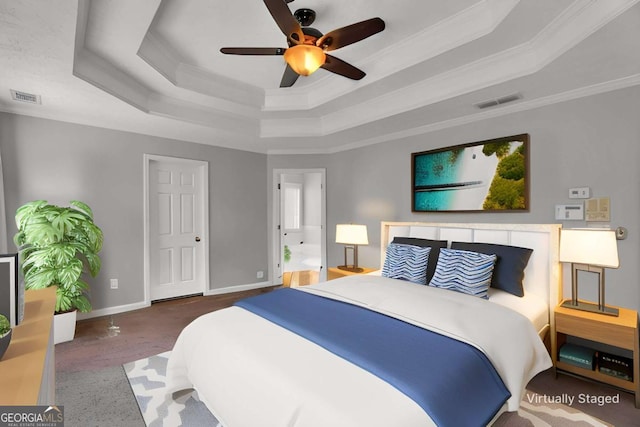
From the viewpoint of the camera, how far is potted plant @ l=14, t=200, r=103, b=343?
2.95 meters

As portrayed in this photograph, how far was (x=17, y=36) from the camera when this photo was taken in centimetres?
208

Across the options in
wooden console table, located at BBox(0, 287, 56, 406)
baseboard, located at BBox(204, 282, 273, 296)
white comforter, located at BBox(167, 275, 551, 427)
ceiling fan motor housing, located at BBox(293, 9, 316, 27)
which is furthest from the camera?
Answer: baseboard, located at BBox(204, 282, 273, 296)

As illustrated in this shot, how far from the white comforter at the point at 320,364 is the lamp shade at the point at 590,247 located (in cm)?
78

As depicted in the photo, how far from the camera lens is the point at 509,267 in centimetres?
262

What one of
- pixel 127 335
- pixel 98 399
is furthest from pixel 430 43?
pixel 127 335

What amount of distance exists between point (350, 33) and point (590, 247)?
90.0 inches

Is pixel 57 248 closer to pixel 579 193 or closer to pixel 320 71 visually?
pixel 320 71

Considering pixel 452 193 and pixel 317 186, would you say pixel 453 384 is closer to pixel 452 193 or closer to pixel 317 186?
pixel 452 193

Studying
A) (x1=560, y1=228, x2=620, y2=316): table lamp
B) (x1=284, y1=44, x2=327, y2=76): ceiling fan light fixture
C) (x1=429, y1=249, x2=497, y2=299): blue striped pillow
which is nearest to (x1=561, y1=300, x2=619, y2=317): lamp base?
(x1=560, y1=228, x2=620, y2=316): table lamp

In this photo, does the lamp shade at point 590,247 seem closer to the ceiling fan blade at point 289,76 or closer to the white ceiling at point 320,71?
the white ceiling at point 320,71

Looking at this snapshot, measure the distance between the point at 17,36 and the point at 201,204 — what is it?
2.88m

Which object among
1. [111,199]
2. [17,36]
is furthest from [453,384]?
[111,199]

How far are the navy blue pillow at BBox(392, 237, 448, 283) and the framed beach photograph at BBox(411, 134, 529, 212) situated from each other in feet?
2.37

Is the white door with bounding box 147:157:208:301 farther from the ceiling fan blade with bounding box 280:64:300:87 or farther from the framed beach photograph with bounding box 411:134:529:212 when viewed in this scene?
the framed beach photograph with bounding box 411:134:529:212
